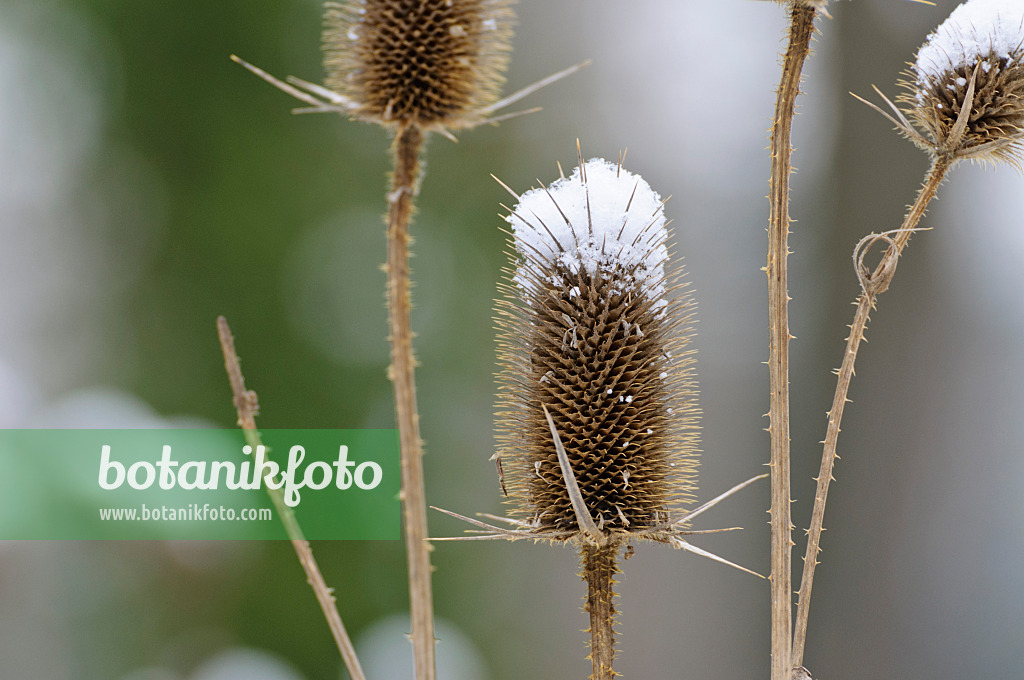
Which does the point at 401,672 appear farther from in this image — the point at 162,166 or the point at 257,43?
the point at 257,43

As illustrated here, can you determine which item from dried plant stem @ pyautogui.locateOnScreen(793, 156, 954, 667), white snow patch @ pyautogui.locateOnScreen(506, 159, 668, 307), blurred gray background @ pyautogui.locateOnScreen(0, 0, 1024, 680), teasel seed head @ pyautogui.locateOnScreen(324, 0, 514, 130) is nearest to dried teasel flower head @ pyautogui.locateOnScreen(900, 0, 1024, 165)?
dried plant stem @ pyautogui.locateOnScreen(793, 156, 954, 667)

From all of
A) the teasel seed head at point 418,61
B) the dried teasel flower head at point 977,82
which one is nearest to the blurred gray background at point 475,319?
the dried teasel flower head at point 977,82

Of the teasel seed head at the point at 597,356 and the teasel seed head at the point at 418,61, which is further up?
the teasel seed head at the point at 418,61

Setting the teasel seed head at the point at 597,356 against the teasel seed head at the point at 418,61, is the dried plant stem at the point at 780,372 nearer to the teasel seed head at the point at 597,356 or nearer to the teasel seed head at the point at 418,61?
the teasel seed head at the point at 597,356

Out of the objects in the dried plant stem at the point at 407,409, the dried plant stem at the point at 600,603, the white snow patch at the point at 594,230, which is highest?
the white snow patch at the point at 594,230

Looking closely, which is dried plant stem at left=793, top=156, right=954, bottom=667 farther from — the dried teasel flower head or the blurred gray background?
the blurred gray background

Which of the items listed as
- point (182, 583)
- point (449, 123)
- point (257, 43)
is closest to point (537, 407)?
point (449, 123)
